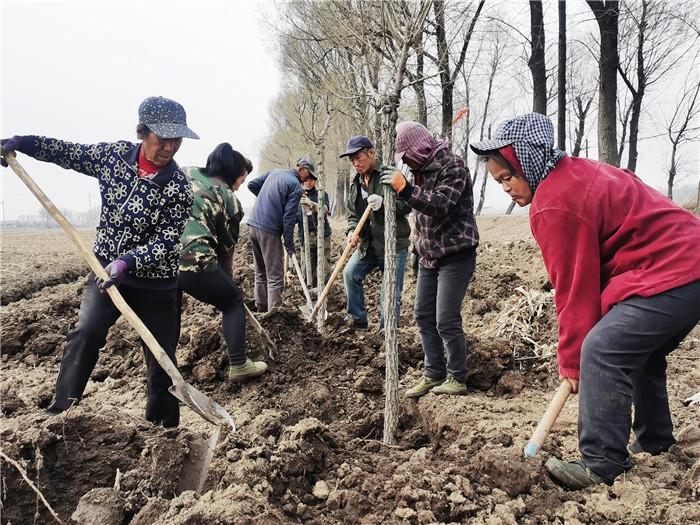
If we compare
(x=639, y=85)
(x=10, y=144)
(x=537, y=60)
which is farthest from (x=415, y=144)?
(x=639, y=85)

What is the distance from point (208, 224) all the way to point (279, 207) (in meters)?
1.92

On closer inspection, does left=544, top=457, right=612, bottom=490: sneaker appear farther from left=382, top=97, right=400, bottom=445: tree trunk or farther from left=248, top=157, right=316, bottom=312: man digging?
left=248, top=157, right=316, bottom=312: man digging

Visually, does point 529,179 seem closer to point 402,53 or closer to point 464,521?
point 402,53

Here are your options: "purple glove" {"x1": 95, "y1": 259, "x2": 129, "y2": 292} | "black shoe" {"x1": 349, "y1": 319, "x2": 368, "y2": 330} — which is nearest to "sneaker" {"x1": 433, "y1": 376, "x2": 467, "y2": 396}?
"black shoe" {"x1": 349, "y1": 319, "x2": 368, "y2": 330}

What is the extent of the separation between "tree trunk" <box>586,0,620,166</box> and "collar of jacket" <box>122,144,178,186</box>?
314 inches

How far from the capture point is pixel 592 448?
80.0 inches

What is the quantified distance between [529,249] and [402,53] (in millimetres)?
5662

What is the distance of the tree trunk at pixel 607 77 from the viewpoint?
28.3 ft

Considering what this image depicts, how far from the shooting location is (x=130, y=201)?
262 centimetres

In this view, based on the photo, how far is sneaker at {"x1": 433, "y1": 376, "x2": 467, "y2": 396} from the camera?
3.43 meters

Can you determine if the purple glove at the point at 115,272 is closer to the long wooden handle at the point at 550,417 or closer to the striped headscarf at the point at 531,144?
the striped headscarf at the point at 531,144

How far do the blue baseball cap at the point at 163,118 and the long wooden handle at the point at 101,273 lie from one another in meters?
0.69

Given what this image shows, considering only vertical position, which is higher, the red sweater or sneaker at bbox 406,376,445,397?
the red sweater

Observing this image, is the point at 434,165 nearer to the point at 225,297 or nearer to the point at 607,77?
the point at 225,297
